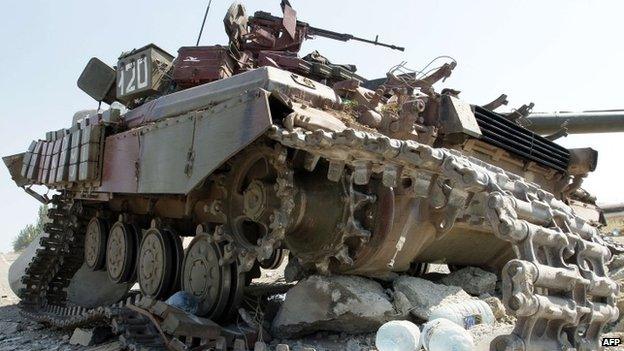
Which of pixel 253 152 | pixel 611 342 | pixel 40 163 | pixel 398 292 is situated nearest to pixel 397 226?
pixel 398 292

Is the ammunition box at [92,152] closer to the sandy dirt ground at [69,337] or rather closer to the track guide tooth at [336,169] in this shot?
the sandy dirt ground at [69,337]

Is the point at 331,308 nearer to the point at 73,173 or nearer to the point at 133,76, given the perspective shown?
the point at 73,173

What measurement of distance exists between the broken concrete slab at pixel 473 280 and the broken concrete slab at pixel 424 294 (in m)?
0.94

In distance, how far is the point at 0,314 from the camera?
357 inches

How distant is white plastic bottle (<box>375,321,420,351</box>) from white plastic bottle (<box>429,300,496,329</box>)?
0.84 meters

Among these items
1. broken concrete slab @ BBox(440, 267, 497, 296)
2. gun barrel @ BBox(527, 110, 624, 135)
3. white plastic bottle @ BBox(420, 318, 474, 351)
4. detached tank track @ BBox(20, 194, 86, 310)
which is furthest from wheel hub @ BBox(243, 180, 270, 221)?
gun barrel @ BBox(527, 110, 624, 135)

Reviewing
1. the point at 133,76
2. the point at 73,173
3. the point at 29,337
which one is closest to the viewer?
the point at 29,337

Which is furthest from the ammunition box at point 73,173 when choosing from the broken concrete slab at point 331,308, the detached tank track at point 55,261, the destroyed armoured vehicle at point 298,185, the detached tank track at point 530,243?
the detached tank track at point 530,243

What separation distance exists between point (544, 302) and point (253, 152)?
9.56 feet

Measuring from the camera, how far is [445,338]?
12.8 ft

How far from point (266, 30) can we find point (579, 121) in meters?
4.57

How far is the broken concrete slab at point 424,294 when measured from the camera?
523 cm

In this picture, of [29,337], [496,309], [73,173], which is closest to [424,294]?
[496,309]

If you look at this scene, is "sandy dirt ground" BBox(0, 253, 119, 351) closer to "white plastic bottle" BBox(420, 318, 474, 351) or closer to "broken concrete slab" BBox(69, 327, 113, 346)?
"broken concrete slab" BBox(69, 327, 113, 346)
